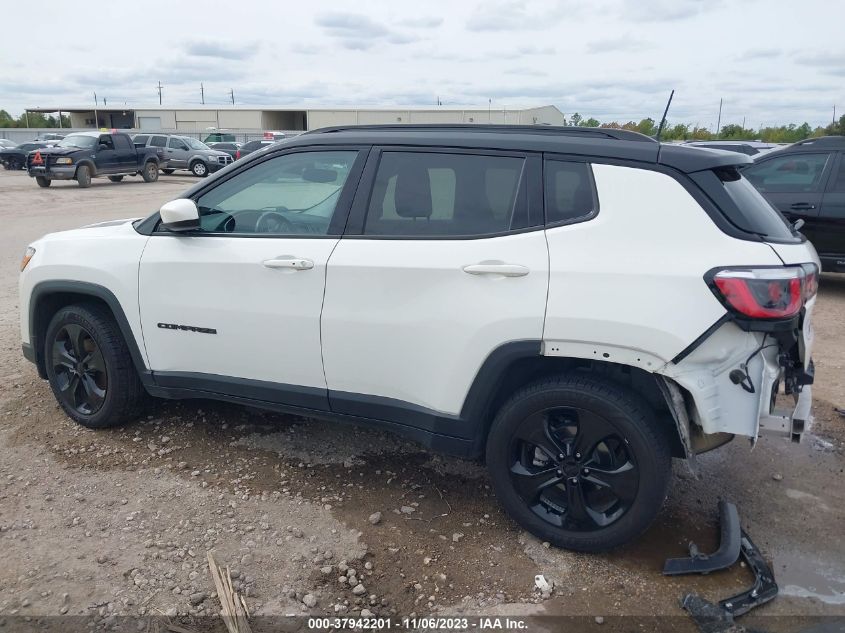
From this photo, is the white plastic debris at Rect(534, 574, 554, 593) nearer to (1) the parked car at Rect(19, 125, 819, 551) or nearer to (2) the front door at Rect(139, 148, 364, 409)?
(1) the parked car at Rect(19, 125, 819, 551)

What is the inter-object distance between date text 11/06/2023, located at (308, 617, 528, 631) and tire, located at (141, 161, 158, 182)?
1027 inches

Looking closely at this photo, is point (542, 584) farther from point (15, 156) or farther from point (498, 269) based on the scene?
point (15, 156)

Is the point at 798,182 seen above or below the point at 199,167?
above

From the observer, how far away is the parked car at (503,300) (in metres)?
2.84

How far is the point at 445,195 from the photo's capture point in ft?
11.0

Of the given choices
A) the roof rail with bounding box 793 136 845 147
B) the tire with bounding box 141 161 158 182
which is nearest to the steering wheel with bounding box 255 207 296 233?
the roof rail with bounding box 793 136 845 147

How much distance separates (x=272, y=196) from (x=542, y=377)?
5.86ft

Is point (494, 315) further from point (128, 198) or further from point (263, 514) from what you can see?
point (128, 198)

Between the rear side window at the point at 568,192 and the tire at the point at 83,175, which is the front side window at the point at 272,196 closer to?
the rear side window at the point at 568,192

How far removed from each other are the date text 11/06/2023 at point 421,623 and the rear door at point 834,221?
6862 mm

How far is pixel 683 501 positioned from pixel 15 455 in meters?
3.77

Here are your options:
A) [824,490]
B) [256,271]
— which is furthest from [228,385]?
[824,490]

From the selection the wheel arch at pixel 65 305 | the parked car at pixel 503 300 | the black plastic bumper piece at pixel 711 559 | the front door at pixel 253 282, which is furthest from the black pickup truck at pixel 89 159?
the black plastic bumper piece at pixel 711 559

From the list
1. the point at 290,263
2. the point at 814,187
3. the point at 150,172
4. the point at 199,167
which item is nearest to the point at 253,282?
the point at 290,263
